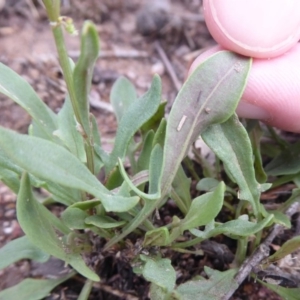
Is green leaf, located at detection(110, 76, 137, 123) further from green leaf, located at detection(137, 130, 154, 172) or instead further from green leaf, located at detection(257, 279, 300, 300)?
green leaf, located at detection(257, 279, 300, 300)

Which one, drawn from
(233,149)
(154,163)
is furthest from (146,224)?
Result: (233,149)

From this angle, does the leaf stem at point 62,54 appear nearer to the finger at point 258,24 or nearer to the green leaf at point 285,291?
the finger at point 258,24

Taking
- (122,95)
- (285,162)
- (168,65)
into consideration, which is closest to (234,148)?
(285,162)

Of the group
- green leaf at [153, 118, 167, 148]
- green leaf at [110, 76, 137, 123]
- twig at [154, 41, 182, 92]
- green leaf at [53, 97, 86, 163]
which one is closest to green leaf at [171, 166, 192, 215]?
green leaf at [153, 118, 167, 148]

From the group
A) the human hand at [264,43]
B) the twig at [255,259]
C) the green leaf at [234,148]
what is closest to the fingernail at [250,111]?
the human hand at [264,43]

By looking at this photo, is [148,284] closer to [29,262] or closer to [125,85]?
[29,262]

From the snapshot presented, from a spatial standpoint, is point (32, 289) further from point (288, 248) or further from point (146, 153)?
point (288, 248)
